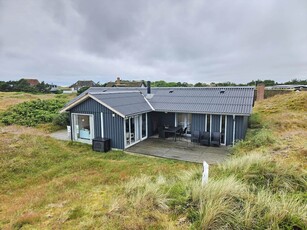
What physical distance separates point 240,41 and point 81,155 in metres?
18.1

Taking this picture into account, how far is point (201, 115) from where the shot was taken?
40.1 feet

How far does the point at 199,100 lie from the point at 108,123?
19.9 ft

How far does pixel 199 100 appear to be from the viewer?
43.1 feet

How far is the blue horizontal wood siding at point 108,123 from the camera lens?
11.1 meters

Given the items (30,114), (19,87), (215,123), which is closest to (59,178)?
(215,123)

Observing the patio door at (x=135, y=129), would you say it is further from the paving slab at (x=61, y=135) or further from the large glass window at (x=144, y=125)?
the paving slab at (x=61, y=135)

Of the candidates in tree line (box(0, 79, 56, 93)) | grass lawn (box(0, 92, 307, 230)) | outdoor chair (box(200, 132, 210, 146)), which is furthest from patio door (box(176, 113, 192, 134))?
tree line (box(0, 79, 56, 93))

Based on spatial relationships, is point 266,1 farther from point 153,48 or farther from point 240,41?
point 153,48

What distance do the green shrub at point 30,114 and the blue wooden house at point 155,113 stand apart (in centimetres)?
687

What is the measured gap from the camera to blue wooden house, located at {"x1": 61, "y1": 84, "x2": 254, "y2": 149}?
440 inches

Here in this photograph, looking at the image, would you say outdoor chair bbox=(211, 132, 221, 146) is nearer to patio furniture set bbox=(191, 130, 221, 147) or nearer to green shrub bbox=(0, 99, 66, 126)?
patio furniture set bbox=(191, 130, 221, 147)

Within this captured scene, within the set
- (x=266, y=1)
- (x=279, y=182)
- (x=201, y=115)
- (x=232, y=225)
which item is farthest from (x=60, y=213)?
(x=266, y=1)

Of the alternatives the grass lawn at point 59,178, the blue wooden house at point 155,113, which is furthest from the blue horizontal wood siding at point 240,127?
the grass lawn at point 59,178

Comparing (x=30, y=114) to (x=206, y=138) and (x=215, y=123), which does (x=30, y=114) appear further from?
(x=215, y=123)
